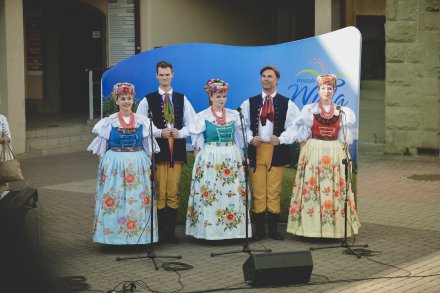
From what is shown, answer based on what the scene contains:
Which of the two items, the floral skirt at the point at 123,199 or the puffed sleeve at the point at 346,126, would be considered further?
the puffed sleeve at the point at 346,126

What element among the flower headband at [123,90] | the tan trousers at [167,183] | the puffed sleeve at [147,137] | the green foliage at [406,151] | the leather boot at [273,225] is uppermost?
the flower headband at [123,90]

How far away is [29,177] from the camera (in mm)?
12609

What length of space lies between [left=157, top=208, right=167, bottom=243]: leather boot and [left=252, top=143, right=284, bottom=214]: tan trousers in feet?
2.92

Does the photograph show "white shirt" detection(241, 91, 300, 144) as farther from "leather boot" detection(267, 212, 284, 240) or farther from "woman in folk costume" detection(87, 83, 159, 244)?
"woman in folk costume" detection(87, 83, 159, 244)

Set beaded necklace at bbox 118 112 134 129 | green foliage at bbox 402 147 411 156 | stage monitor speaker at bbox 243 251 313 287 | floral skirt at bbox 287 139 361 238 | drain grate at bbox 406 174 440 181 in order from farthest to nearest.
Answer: green foliage at bbox 402 147 411 156
drain grate at bbox 406 174 440 181
floral skirt at bbox 287 139 361 238
beaded necklace at bbox 118 112 134 129
stage monitor speaker at bbox 243 251 313 287

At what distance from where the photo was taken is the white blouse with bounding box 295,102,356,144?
8008 mm

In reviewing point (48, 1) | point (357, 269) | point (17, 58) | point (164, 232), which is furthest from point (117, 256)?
point (48, 1)

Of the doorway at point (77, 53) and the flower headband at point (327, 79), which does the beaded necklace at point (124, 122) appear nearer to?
the flower headband at point (327, 79)

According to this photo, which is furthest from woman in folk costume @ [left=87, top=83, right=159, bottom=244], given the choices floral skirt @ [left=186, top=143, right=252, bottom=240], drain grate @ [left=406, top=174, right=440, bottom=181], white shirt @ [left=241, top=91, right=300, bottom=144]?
drain grate @ [left=406, top=174, right=440, bottom=181]

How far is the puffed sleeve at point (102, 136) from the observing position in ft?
25.3

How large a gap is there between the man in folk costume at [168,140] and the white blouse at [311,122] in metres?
1.07

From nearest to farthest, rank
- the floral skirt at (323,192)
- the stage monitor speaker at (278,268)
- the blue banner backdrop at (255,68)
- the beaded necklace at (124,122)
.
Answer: the stage monitor speaker at (278,268) < the beaded necklace at (124,122) < the floral skirt at (323,192) < the blue banner backdrop at (255,68)

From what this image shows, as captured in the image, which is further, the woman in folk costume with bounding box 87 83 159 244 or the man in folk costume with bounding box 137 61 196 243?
the man in folk costume with bounding box 137 61 196 243

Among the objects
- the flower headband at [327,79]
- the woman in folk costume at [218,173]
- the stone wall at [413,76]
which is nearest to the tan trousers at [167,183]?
the woman in folk costume at [218,173]
